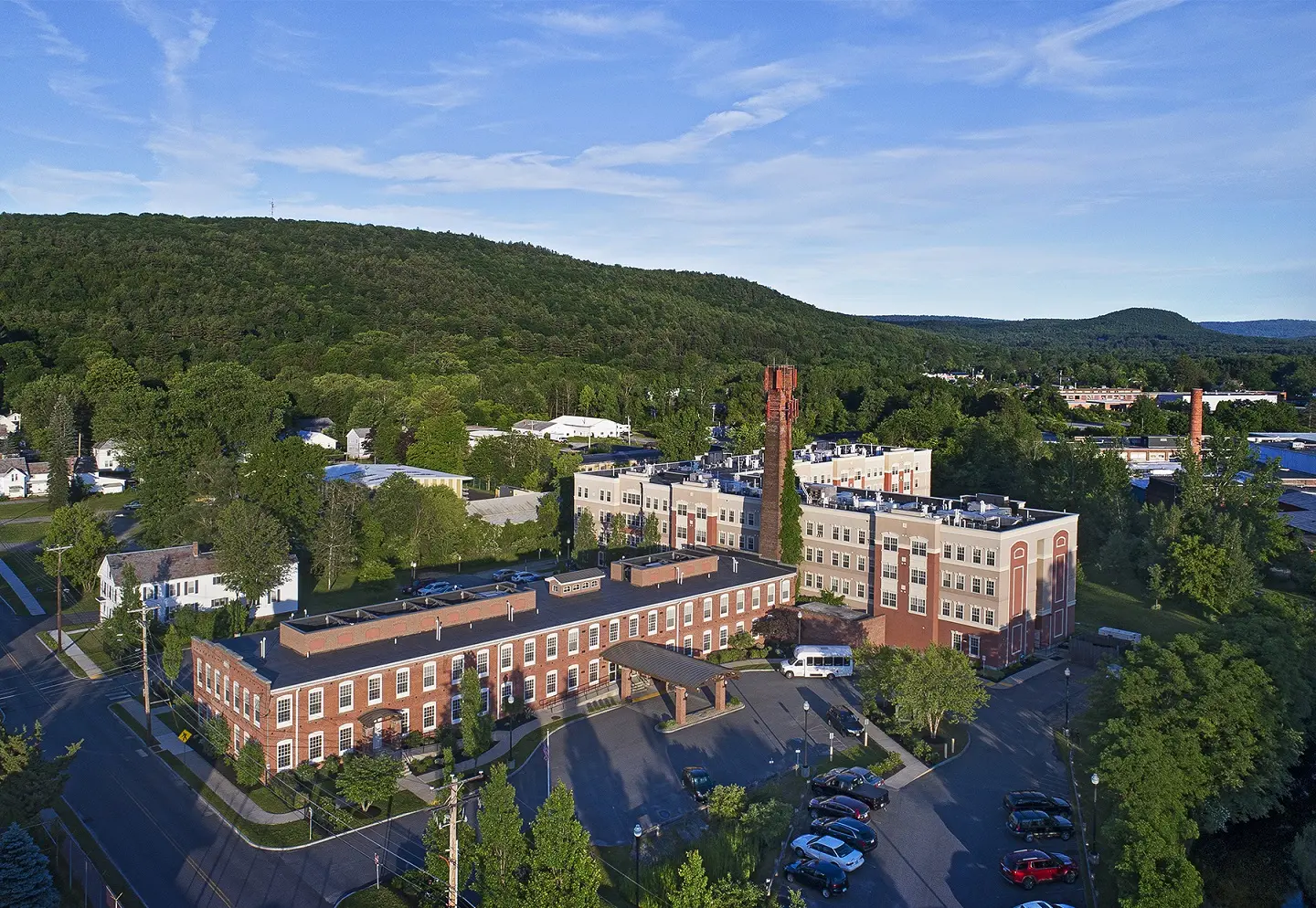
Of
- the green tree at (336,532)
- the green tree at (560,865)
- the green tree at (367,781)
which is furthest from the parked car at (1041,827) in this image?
the green tree at (336,532)

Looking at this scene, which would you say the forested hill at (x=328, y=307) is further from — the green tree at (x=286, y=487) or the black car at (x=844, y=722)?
the black car at (x=844, y=722)

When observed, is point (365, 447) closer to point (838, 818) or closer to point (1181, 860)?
point (838, 818)

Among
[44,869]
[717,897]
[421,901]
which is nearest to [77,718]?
[44,869]

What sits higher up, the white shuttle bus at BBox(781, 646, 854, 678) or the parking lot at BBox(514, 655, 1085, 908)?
the white shuttle bus at BBox(781, 646, 854, 678)

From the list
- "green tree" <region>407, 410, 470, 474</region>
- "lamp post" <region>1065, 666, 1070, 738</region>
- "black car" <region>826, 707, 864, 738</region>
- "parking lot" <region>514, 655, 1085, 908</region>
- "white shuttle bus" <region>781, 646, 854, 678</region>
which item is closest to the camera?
"parking lot" <region>514, 655, 1085, 908</region>

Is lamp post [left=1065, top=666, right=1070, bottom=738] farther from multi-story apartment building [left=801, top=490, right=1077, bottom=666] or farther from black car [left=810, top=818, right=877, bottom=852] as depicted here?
black car [left=810, top=818, right=877, bottom=852]

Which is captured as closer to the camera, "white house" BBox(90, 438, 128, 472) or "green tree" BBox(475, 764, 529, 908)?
"green tree" BBox(475, 764, 529, 908)

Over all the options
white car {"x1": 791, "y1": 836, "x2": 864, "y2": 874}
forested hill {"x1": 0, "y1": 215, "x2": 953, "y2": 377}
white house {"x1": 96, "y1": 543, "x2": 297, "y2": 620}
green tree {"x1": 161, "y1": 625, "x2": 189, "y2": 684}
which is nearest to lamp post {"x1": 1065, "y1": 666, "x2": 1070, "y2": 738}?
white car {"x1": 791, "y1": 836, "x2": 864, "y2": 874}
